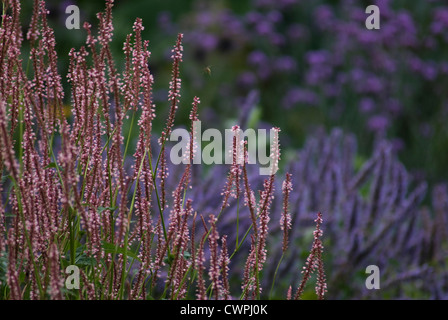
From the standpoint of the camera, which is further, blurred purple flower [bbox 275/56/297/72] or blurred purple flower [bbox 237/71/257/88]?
blurred purple flower [bbox 237/71/257/88]

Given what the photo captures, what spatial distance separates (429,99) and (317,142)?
1924mm

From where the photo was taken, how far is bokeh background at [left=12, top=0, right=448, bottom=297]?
485 cm

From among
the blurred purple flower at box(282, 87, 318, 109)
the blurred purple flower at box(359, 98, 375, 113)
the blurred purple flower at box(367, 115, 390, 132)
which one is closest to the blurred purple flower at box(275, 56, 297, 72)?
the blurred purple flower at box(282, 87, 318, 109)

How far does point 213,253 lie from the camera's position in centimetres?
128

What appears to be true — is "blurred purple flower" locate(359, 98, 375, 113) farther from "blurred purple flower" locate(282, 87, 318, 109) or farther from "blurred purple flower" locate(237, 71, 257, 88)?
"blurred purple flower" locate(237, 71, 257, 88)

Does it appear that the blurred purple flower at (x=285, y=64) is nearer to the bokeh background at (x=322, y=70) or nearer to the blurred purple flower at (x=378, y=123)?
the bokeh background at (x=322, y=70)

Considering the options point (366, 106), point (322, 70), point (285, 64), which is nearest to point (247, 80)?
point (285, 64)

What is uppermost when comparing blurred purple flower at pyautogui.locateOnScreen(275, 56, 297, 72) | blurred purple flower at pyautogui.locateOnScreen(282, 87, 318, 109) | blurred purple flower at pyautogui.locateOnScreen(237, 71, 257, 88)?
blurred purple flower at pyautogui.locateOnScreen(275, 56, 297, 72)

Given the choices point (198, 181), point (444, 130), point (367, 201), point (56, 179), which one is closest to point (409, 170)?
point (444, 130)

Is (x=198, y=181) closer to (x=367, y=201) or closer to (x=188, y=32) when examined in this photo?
(x=367, y=201)

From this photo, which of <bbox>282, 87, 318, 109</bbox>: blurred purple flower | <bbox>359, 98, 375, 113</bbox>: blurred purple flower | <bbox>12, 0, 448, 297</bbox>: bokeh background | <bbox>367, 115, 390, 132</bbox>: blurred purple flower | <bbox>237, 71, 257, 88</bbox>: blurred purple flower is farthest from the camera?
<bbox>237, 71, 257, 88</bbox>: blurred purple flower

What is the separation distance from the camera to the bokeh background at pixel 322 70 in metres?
4.85

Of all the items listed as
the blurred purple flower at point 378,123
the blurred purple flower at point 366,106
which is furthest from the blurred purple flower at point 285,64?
the blurred purple flower at point 378,123

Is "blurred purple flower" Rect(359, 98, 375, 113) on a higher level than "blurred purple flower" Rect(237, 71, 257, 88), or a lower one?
lower
